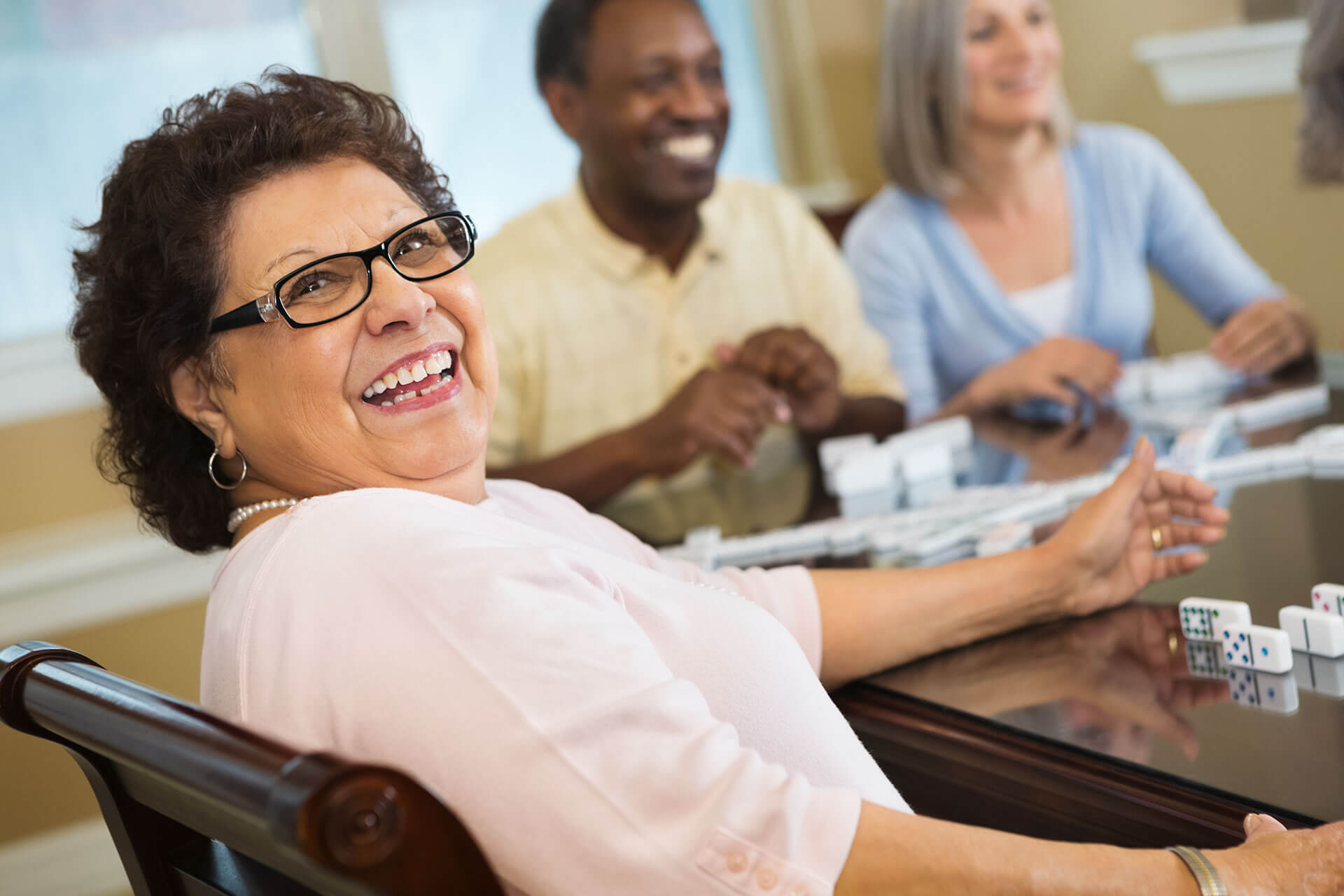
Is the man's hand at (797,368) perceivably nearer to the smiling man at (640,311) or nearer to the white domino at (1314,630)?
the smiling man at (640,311)

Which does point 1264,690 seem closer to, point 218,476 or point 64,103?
point 218,476

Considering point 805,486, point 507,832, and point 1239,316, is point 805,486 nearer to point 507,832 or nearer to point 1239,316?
point 1239,316

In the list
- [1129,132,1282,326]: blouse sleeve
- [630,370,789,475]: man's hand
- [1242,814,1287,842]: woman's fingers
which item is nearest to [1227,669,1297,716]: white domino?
[1242,814,1287,842]: woman's fingers

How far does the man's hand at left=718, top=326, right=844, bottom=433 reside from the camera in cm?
225

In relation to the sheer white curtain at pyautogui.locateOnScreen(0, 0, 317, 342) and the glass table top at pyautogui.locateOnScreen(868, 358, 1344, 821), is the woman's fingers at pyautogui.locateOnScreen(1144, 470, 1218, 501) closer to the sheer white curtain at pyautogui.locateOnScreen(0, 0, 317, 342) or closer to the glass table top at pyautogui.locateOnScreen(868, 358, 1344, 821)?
the glass table top at pyautogui.locateOnScreen(868, 358, 1344, 821)

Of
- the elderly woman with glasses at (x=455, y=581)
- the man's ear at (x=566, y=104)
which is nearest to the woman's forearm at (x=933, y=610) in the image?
the elderly woman with glasses at (x=455, y=581)

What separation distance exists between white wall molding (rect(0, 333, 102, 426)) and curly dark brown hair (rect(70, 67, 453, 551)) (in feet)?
5.90

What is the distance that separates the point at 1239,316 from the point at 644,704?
6.17 feet

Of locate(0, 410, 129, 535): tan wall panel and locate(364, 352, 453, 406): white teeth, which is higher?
locate(364, 352, 453, 406): white teeth

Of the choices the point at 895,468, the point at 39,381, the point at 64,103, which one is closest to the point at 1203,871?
the point at 895,468

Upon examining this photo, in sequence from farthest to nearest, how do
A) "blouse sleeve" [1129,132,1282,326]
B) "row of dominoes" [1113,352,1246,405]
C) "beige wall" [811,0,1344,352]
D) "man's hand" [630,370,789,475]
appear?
"beige wall" [811,0,1344,352], "blouse sleeve" [1129,132,1282,326], "row of dominoes" [1113,352,1246,405], "man's hand" [630,370,789,475]

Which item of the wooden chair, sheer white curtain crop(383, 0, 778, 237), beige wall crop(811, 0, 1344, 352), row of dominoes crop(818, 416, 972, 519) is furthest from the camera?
sheer white curtain crop(383, 0, 778, 237)

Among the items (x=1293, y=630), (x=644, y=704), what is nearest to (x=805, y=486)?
(x=1293, y=630)

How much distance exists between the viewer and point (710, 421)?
6.84 feet
